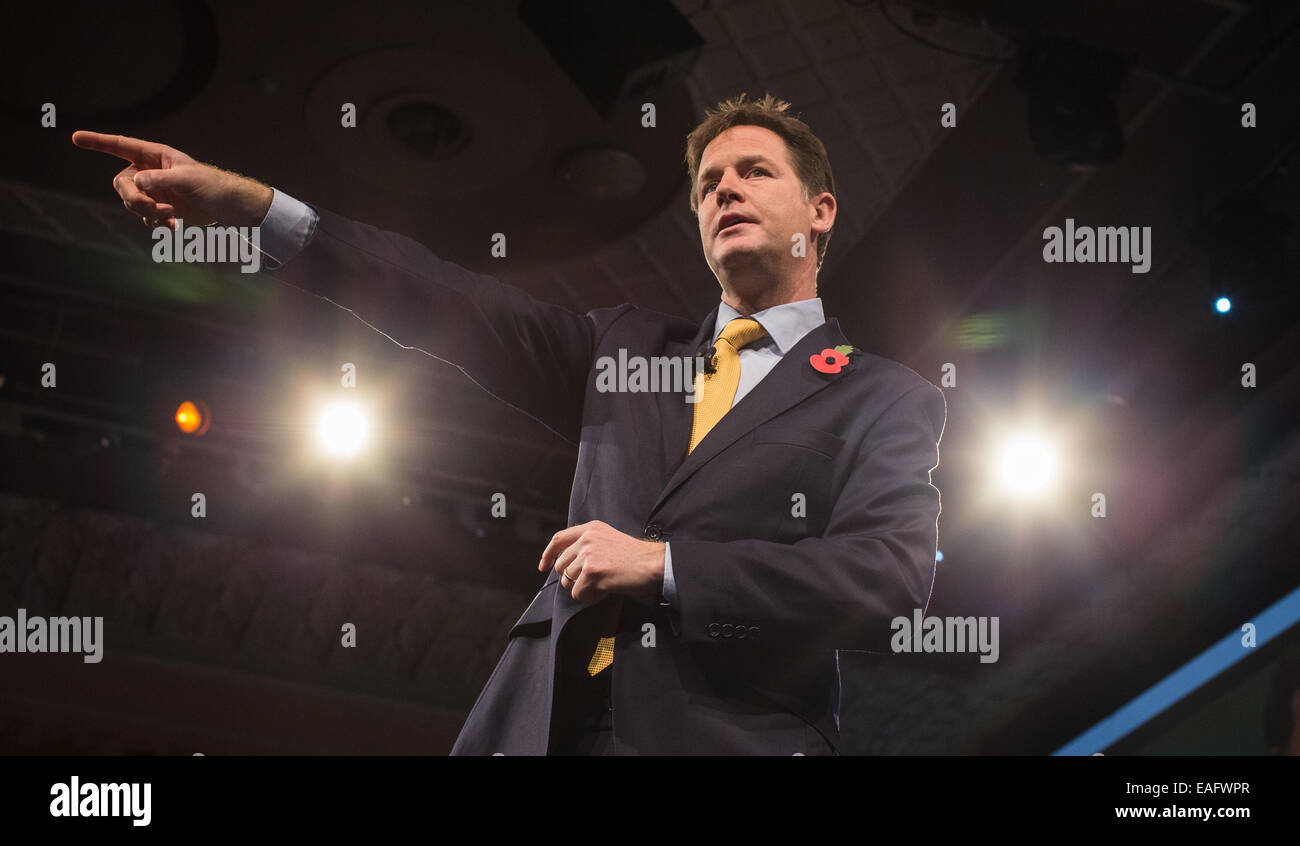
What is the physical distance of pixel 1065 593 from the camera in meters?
5.86

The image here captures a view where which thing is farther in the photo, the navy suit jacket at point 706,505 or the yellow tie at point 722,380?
the yellow tie at point 722,380

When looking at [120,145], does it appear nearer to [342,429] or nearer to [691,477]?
[691,477]

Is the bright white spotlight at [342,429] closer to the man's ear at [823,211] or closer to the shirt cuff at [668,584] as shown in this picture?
the man's ear at [823,211]

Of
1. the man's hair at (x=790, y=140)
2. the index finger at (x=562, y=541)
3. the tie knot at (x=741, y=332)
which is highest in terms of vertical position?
the man's hair at (x=790, y=140)

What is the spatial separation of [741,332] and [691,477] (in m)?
0.28

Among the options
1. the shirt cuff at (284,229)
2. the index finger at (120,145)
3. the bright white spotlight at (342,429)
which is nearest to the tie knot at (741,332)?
the shirt cuff at (284,229)

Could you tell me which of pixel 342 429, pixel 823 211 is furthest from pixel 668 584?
pixel 342 429

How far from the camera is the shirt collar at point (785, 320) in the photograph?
151cm

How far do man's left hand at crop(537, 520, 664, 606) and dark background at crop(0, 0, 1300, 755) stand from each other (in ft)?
6.88

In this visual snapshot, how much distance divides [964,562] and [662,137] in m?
2.72

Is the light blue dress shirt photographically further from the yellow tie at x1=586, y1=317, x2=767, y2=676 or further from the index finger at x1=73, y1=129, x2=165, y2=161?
the index finger at x1=73, y1=129, x2=165, y2=161

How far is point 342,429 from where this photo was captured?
5312 millimetres
